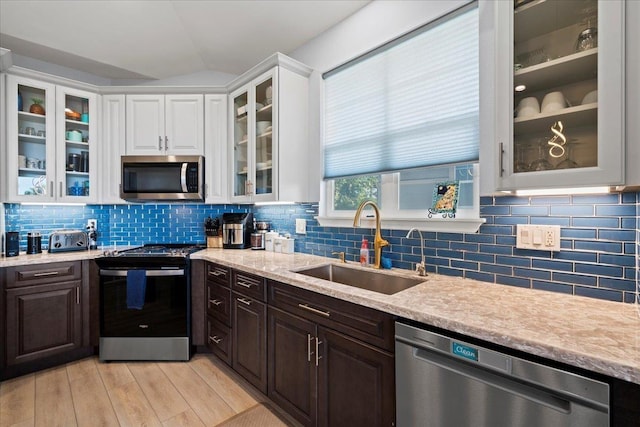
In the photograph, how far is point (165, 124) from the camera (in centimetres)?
304

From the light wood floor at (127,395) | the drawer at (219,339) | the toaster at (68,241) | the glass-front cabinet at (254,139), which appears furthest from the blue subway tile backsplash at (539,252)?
the toaster at (68,241)

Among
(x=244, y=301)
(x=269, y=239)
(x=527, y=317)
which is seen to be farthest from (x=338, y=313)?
(x=269, y=239)

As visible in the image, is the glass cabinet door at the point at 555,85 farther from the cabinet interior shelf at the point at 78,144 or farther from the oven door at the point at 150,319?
the cabinet interior shelf at the point at 78,144

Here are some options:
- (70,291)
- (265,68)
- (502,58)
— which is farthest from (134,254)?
(502,58)

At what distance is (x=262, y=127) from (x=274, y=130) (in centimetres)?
25

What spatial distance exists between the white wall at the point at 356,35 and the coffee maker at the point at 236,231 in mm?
892

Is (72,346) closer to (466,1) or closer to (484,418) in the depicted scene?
(484,418)

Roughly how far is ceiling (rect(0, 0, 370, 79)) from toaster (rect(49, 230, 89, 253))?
1596mm

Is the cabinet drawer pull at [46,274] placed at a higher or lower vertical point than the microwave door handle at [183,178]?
lower

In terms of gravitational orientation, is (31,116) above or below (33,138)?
above

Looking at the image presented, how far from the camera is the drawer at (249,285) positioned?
1.98 meters

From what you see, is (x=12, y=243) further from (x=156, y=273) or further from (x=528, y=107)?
(x=528, y=107)

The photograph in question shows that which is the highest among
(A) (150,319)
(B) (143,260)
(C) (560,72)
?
(C) (560,72)

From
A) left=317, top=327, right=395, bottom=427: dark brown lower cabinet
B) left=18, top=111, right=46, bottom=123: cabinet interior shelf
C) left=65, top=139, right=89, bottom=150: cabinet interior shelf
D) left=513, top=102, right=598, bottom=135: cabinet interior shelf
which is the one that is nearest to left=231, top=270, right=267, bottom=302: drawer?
left=317, top=327, right=395, bottom=427: dark brown lower cabinet
